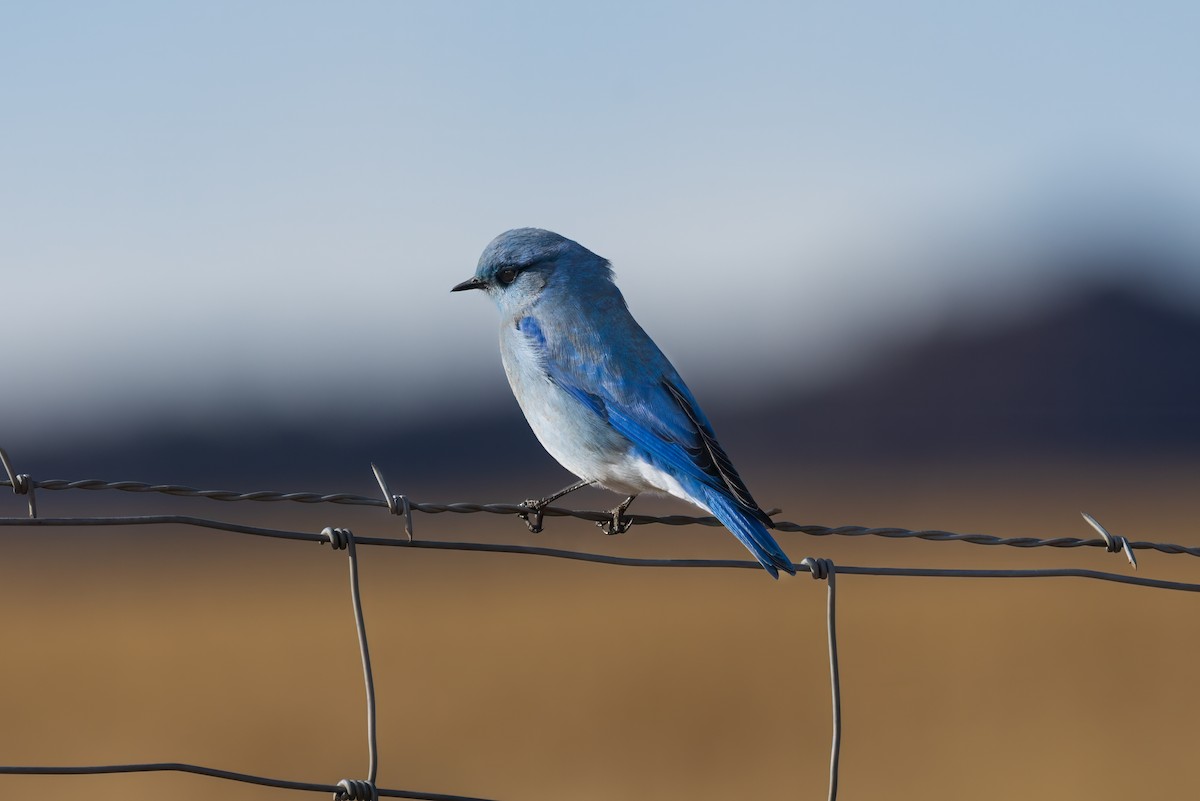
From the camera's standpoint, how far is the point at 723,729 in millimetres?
11320

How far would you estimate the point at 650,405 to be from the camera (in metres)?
5.80

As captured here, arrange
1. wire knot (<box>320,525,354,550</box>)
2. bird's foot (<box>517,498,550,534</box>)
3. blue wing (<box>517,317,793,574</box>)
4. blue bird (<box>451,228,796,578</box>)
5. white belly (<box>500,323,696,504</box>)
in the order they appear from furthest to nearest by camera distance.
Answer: white belly (<box>500,323,696,504</box>) → blue bird (<box>451,228,796,578</box>) → blue wing (<box>517,317,793,574</box>) → bird's foot (<box>517,498,550,534</box>) → wire knot (<box>320,525,354,550</box>)

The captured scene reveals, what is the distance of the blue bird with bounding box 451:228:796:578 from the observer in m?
5.52

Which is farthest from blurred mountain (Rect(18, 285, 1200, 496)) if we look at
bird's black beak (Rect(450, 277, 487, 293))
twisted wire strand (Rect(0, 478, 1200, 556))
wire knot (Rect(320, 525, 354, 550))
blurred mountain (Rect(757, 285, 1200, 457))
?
wire knot (Rect(320, 525, 354, 550))

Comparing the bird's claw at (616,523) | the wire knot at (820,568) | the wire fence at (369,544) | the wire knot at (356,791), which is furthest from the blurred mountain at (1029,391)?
the wire knot at (356,791)

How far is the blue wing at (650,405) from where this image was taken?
210 inches

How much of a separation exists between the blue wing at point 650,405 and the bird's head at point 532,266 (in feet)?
0.99

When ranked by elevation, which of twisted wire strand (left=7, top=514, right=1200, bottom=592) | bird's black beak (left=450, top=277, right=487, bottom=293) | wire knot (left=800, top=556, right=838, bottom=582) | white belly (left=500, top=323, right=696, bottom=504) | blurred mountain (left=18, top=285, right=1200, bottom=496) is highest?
blurred mountain (left=18, top=285, right=1200, bottom=496)

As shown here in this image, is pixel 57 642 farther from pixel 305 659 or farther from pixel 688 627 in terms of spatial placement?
pixel 688 627

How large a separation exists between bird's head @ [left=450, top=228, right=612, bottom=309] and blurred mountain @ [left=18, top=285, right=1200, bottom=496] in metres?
34.7

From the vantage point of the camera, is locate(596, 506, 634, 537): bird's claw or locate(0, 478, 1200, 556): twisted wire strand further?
locate(596, 506, 634, 537): bird's claw

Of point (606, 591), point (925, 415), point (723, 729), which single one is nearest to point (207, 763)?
point (723, 729)

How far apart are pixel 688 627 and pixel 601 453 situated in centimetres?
1019

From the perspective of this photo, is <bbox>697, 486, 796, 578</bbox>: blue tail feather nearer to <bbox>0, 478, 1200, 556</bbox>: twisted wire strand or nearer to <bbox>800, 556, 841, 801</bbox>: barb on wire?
<bbox>0, 478, 1200, 556</bbox>: twisted wire strand
